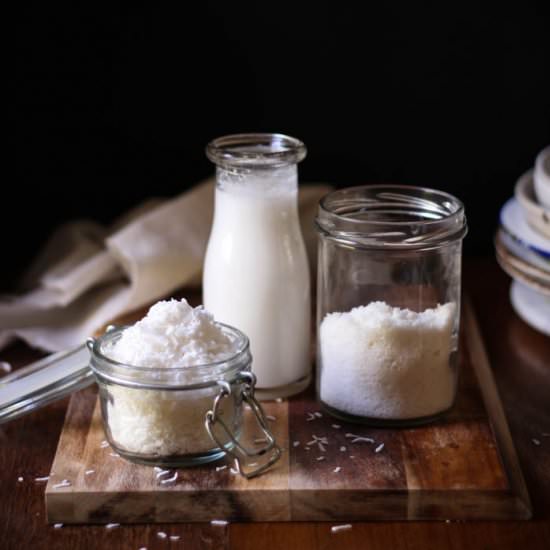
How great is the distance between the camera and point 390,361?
105 centimetres

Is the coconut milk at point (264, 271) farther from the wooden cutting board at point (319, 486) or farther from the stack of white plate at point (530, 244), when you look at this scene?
the stack of white plate at point (530, 244)

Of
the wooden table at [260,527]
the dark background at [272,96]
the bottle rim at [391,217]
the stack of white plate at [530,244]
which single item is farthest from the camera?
the dark background at [272,96]

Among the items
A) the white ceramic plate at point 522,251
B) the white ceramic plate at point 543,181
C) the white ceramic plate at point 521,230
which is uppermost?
the white ceramic plate at point 543,181

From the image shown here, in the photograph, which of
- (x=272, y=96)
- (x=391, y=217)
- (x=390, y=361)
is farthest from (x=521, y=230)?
(x=272, y=96)

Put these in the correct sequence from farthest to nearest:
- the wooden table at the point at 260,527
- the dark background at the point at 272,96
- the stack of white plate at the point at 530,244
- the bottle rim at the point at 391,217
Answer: the dark background at the point at 272,96
the stack of white plate at the point at 530,244
the bottle rim at the point at 391,217
the wooden table at the point at 260,527

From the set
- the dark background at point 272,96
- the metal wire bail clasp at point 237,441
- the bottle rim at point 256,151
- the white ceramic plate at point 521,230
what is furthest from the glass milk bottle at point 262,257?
the dark background at point 272,96

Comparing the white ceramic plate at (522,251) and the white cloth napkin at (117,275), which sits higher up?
the white ceramic plate at (522,251)

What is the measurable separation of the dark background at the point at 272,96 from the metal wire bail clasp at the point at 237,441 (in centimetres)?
75

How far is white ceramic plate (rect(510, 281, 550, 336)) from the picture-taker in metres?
1.37

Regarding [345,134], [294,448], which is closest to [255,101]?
[345,134]

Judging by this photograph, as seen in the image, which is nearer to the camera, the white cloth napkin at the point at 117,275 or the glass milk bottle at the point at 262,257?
the glass milk bottle at the point at 262,257

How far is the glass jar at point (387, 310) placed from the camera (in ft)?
3.45

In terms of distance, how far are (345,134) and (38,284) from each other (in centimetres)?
56

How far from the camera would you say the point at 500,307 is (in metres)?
1.50
